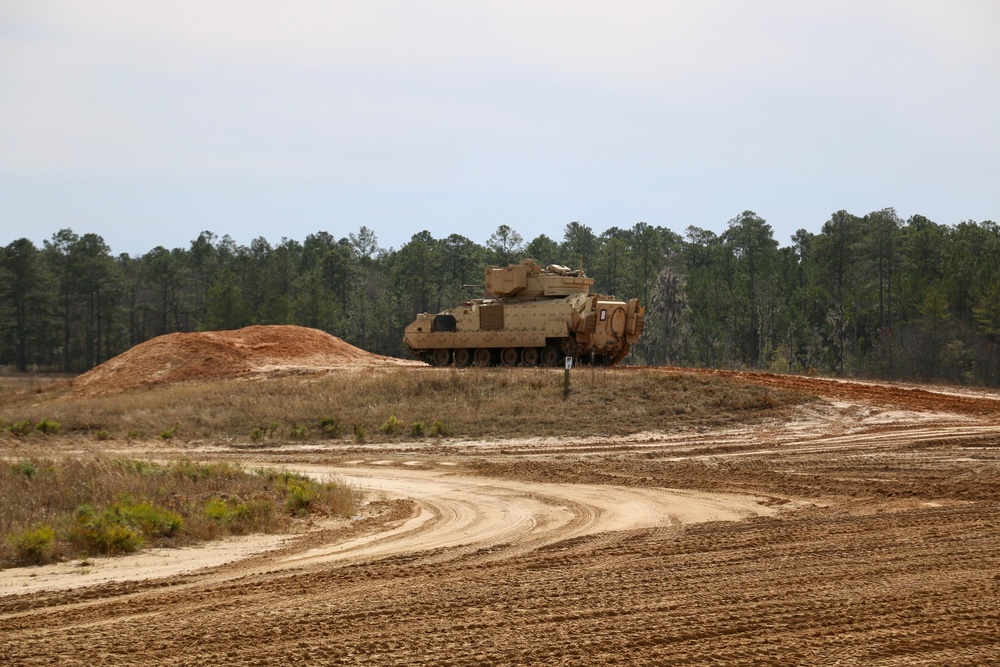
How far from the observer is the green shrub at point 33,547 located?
10.3 m

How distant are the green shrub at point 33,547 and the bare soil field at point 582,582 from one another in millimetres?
341

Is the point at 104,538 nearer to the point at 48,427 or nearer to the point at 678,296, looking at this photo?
the point at 48,427

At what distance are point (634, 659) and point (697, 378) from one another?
2246 centimetres

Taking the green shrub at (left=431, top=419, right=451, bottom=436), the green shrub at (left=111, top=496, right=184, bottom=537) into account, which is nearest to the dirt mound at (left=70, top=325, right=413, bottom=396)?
the green shrub at (left=431, top=419, right=451, bottom=436)

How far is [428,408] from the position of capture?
27.5 metres

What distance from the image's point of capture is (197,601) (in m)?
8.13

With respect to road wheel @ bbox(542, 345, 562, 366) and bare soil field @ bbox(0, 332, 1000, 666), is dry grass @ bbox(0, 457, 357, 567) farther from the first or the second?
road wheel @ bbox(542, 345, 562, 366)

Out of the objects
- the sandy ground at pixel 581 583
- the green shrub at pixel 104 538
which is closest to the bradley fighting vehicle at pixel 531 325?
the sandy ground at pixel 581 583

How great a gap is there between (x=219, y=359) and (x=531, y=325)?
36.4 feet

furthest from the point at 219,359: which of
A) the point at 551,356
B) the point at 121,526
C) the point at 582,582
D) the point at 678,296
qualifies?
the point at 678,296

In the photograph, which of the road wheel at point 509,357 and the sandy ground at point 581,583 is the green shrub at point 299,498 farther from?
the road wheel at point 509,357

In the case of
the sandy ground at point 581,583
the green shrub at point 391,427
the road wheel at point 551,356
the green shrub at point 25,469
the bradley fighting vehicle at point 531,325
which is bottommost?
the sandy ground at point 581,583

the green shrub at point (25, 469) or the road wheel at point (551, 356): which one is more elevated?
the road wheel at point (551, 356)

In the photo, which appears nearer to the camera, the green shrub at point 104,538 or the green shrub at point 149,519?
the green shrub at point 104,538
